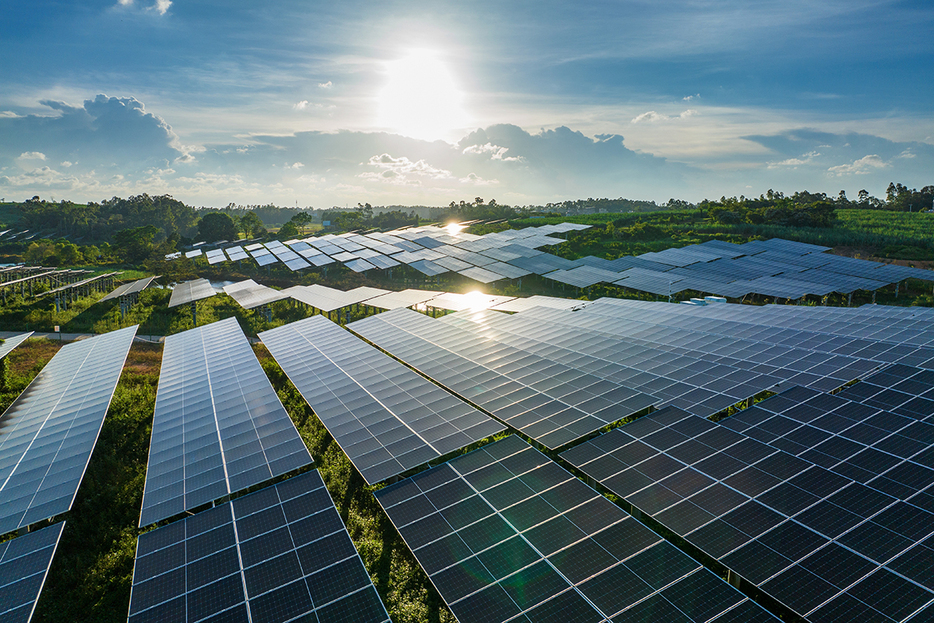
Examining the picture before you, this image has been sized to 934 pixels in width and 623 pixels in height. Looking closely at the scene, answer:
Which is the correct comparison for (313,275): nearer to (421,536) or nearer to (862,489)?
(421,536)

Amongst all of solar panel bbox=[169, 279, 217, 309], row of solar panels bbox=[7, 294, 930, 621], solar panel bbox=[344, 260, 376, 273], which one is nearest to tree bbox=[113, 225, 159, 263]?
solar panel bbox=[169, 279, 217, 309]

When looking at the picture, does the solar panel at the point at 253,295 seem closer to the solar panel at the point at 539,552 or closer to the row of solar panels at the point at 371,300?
the row of solar panels at the point at 371,300

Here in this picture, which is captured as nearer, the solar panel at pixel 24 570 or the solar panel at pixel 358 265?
the solar panel at pixel 24 570

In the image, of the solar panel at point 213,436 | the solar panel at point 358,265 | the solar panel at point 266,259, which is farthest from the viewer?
the solar panel at point 266,259

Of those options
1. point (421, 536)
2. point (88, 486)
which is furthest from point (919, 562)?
point (88, 486)

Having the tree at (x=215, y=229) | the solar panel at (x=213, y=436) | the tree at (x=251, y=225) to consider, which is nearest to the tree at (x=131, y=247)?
the tree at (x=215, y=229)

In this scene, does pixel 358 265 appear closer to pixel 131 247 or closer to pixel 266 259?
pixel 266 259

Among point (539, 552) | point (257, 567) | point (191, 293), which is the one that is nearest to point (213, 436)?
point (257, 567)
